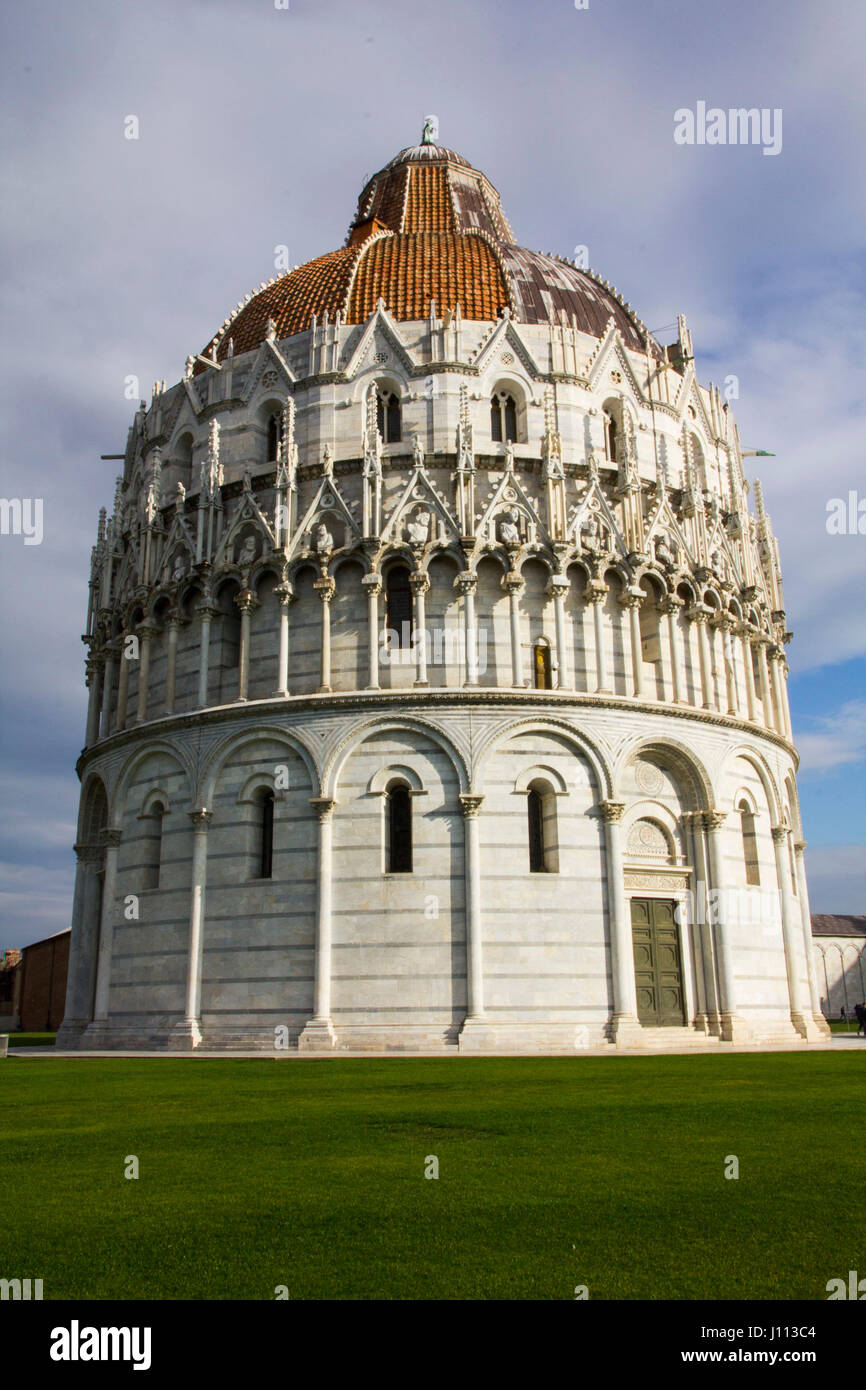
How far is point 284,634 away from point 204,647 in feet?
8.88

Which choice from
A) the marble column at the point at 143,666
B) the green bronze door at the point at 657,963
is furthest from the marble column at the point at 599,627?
the marble column at the point at 143,666

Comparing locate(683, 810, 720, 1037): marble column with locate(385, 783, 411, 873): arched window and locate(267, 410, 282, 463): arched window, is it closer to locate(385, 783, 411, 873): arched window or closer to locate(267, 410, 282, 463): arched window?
locate(385, 783, 411, 873): arched window

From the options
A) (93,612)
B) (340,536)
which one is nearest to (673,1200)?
(340,536)

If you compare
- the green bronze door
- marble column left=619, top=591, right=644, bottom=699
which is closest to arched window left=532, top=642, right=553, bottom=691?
marble column left=619, top=591, right=644, bottom=699

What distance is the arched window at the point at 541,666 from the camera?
31188mm

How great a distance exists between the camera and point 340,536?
106 ft

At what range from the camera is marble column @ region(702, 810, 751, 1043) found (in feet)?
101

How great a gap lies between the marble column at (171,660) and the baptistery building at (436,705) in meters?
0.10

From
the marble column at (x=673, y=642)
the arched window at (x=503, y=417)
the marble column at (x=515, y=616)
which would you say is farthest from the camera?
the arched window at (x=503, y=417)

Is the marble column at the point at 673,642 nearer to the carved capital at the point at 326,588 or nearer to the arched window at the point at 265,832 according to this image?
the carved capital at the point at 326,588

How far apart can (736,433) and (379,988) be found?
24.3 m

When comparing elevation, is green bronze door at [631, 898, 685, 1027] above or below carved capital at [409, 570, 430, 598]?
below

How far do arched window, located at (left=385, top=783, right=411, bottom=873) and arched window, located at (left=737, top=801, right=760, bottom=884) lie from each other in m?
10.7
